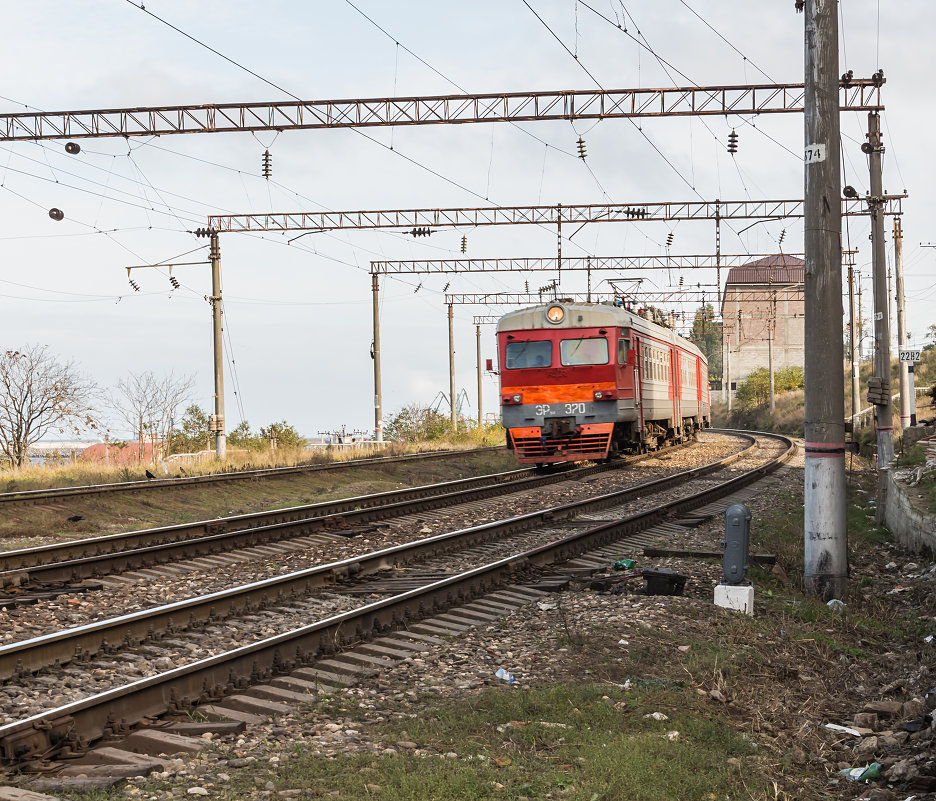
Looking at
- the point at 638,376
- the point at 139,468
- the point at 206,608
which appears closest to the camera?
the point at 206,608

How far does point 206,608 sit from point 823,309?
6.37 m

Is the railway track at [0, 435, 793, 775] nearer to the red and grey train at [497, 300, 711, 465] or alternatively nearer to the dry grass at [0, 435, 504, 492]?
the red and grey train at [497, 300, 711, 465]

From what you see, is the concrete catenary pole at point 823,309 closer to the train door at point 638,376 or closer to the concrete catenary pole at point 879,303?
the concrete catenary pole at point 879,303

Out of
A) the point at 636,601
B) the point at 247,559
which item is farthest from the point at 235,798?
the point at 247,559

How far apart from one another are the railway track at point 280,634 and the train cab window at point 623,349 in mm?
8711

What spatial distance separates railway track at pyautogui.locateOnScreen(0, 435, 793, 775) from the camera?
5.65 m

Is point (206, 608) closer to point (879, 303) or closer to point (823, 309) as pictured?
point (823, 309)

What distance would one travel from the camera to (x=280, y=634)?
25.2ft

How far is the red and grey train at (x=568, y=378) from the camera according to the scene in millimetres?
21812

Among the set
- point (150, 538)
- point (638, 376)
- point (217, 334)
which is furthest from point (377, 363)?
point (150, 538)

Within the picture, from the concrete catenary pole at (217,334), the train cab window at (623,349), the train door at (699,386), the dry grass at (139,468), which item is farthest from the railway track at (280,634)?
the train door at (699,386)

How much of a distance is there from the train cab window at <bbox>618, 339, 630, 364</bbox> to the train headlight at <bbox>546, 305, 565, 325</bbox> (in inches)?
53.5

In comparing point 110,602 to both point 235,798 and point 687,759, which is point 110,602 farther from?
point 687,759

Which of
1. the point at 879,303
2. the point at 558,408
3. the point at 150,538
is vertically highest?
the point at 879,303
